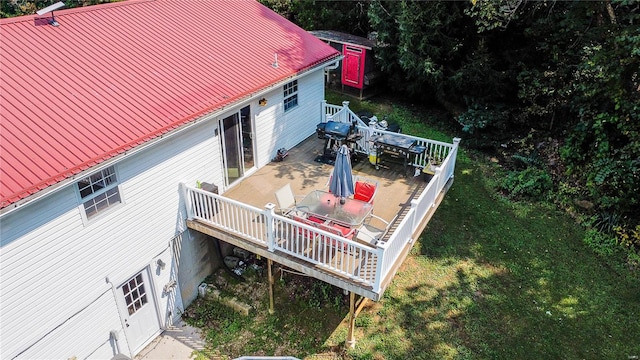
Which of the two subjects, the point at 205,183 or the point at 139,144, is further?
the point at 205,183

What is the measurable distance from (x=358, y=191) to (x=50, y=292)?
257 inches

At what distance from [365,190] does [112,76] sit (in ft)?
19.9

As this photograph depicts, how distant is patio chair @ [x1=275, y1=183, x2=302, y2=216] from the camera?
386 inches

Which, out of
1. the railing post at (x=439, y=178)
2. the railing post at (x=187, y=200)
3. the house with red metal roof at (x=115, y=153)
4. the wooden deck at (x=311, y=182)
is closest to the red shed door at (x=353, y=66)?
the house with red metal roof at (x=115, y=153)

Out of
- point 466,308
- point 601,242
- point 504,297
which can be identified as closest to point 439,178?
point 466,308

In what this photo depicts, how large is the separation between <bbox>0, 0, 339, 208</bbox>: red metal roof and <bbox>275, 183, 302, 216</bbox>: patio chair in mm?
2362

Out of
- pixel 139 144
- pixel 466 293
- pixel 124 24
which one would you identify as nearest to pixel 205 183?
pixel 139 144

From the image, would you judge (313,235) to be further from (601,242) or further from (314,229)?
(601,242)

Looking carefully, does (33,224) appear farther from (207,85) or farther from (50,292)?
(207,85)

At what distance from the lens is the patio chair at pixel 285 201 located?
32.1 feet

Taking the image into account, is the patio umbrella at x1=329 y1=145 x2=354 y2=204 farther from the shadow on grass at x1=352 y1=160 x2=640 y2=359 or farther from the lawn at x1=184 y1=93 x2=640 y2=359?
the shadow on grass at x1=352 y1=160 x2=640 y2=359

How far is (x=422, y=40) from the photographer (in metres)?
16.7

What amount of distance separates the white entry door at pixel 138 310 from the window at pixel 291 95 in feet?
19.7

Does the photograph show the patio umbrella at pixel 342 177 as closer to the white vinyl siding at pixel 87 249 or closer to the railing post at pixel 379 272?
the railing post at pixel 379 272
